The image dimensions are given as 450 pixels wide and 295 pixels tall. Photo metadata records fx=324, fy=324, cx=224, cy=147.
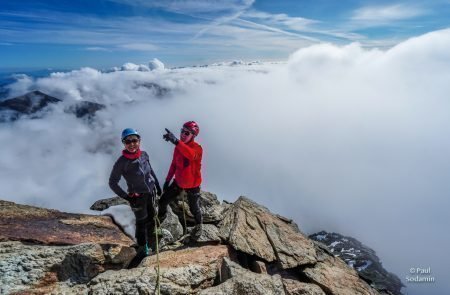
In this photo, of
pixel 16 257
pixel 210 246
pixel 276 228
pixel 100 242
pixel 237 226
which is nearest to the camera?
pixel 16 257

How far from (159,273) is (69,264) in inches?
106

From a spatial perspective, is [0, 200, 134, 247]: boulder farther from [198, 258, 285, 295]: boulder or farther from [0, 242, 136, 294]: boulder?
[198, 258, 285, 295]: boulder

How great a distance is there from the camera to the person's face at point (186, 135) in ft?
38.4

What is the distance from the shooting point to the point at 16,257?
9.07 meters

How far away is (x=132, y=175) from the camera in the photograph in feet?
34.9

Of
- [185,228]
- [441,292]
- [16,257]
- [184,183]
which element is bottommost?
[441,292]

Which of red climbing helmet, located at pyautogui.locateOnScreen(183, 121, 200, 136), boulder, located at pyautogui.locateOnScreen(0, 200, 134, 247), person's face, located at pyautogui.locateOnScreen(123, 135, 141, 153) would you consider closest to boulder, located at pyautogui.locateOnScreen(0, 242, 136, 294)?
boulder, located at pyautogui.locateOnScreen(0, 200, 134, 247)

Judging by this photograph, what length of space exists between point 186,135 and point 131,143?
7.25 ft

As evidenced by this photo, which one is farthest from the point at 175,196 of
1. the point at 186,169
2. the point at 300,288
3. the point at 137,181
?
the point at 300,288

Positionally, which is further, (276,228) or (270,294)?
(276,228)

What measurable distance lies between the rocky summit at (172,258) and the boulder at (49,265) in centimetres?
2

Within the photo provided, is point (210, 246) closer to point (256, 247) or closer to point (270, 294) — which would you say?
point (256, 247)

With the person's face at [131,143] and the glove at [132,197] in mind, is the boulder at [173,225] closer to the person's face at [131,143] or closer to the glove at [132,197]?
the glove at [132,197]

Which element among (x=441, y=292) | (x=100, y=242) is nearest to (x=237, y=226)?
(x=100, y=242)
